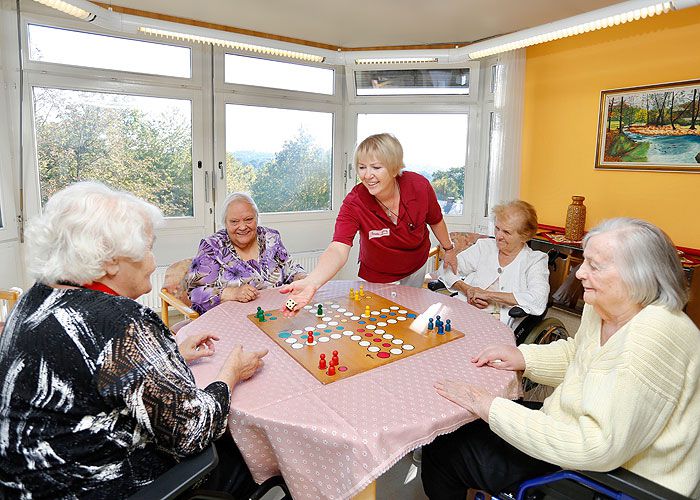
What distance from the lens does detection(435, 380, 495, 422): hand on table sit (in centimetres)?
134

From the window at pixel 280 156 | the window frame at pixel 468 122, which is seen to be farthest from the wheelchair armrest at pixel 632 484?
the window at pixel 280 156

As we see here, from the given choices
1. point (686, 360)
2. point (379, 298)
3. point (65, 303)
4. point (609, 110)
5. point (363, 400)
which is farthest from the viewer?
point (609, 110)

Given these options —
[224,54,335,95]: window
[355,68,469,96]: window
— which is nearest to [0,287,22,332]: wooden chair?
[224,54,335,95]: window

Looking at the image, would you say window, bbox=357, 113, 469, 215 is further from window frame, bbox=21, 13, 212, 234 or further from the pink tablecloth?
the pink tablecloth

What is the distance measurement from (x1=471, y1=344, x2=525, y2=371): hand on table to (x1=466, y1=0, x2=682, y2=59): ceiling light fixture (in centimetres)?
194

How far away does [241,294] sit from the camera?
7.57ft

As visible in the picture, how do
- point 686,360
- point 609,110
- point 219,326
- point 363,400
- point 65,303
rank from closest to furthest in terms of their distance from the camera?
point 65,303 → point 686,360 → point 363,400 → point 219,326 → point 609,110

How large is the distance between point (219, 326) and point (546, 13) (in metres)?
3.50

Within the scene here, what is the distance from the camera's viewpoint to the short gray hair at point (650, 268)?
1207 millimetres

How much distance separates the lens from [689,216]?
3.39 metres

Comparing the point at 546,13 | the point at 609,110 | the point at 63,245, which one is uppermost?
the point at 546,13

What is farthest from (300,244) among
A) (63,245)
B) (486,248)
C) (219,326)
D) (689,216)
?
(63,245)

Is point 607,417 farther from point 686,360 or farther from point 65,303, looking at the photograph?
point 65,303

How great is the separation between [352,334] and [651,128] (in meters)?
3.21
